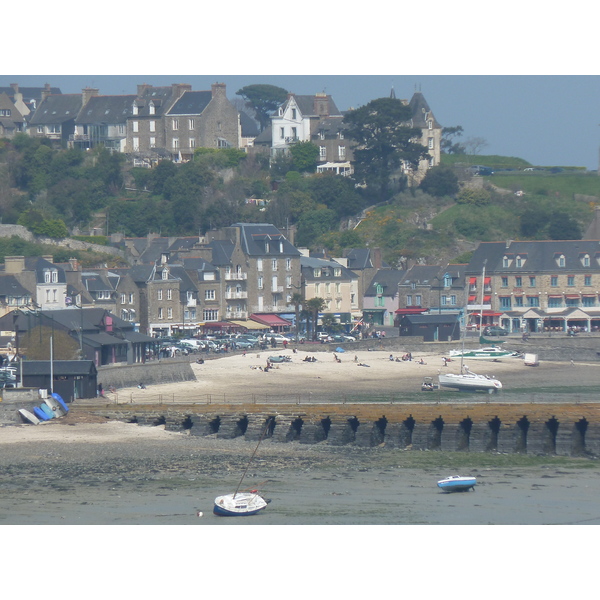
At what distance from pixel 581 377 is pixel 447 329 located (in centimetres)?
1723

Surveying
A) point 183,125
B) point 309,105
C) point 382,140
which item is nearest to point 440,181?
point 382,140

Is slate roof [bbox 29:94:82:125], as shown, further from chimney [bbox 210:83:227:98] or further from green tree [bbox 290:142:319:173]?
green tree [bbox 290:142:319:173]

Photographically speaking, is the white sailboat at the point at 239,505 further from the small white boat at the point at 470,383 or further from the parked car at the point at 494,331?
the parked car at the point at 494,331

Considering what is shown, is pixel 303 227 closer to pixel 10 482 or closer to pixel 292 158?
pixel 292 158

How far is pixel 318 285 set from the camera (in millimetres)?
82938

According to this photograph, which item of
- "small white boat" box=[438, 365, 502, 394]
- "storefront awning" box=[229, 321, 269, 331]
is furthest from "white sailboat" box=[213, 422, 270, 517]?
"storefront awning" box=[229, 321, 269, 331]

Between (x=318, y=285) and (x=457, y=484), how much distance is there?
51356mm

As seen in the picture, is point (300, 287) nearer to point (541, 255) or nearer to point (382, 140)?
point (541, 255)

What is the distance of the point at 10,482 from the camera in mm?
32500

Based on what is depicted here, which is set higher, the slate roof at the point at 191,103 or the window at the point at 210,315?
the slate roof at the point at 191,103

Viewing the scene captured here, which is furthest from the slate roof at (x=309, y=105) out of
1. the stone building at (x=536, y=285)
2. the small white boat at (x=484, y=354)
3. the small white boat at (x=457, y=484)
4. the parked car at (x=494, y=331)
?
the small white boat at (x=457, y=484)

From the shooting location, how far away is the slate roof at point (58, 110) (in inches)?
4087

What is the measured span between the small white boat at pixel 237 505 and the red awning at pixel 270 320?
48465 mm

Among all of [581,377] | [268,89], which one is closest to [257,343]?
[581,377]
